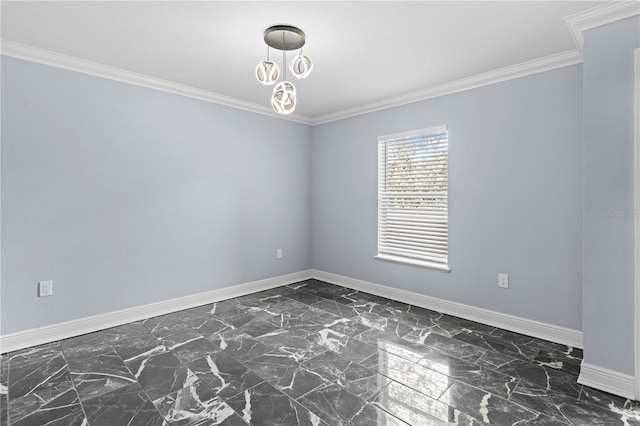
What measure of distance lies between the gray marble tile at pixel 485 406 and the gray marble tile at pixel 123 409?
1.77 metres

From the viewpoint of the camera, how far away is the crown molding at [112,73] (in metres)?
2.83

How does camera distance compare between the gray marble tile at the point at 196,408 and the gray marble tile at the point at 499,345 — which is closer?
the gray marble tile at the point at 196,408

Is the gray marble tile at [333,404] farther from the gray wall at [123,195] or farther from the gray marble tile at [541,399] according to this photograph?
the gray wall at [123,195]

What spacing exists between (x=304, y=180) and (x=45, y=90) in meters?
3.22

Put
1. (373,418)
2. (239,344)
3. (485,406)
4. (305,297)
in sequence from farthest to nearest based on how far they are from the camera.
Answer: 1. (305,297)
2. (239,344)
3. (485,406)
4. (373,418)

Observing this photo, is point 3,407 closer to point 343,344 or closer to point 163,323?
point 163,323

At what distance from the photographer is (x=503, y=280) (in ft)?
11.0

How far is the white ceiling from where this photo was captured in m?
2.26

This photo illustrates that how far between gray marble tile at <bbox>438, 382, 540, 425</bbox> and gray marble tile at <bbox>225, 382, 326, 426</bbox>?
87 centimetres

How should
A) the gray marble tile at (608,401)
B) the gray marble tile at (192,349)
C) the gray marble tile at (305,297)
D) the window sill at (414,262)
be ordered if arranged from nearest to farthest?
the gray marble tile at (608,401) → the gray marble tile at (192,349) → the window sill at (414,262) → the gray marble tile at (305,297)

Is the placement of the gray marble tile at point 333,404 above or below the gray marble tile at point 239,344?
below

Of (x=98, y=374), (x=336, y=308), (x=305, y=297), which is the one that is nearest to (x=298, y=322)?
(x=336, y=308)

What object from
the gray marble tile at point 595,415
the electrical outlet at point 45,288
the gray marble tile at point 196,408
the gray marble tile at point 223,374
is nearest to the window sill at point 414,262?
the gray marble tile at point 595,415

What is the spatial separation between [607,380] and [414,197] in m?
2.42
